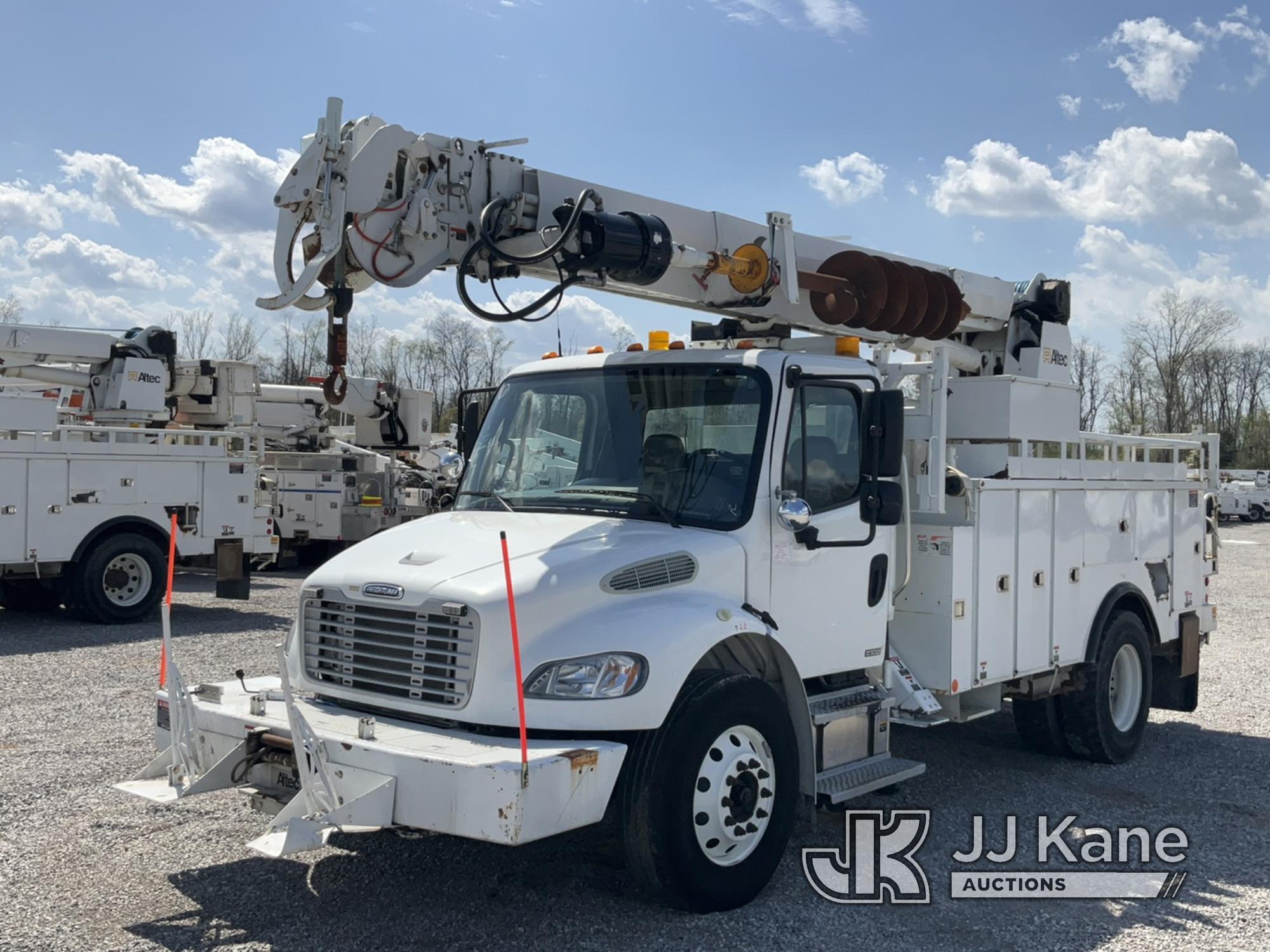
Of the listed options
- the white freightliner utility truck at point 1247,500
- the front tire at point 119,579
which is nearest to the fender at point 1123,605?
the front tire at point 119,579

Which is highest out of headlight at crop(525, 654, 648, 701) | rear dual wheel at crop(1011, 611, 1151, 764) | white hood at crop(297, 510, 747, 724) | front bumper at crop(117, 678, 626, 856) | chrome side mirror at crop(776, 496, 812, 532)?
chrome side mirror at crop(776, 496, 812, 532)

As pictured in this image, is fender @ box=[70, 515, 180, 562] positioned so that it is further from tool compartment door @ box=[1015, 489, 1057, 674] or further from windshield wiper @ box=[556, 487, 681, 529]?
tool compartment door @ box=[1015, 489, 1057, 674]

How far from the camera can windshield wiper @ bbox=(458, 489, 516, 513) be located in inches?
244

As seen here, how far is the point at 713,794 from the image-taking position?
5.25 metres

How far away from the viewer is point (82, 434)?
48.1 ft

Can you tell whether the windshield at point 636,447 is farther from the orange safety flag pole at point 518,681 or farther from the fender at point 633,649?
the orange safety flag pole at point 518,681

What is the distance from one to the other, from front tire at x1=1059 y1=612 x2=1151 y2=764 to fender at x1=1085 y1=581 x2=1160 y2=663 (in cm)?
6

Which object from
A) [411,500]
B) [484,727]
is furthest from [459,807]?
[411,500]

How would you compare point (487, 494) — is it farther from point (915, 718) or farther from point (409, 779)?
point (915, 718)

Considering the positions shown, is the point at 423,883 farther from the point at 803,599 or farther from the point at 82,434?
the point at 82,434

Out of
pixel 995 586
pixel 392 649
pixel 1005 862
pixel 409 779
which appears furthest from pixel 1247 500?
pixel 409 779

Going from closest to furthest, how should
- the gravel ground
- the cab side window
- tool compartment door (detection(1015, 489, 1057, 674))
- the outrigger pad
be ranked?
the outrigger pad → the gravel ground → the cab side window → tool compartment door (detection(1015, 489, 1057, 674))

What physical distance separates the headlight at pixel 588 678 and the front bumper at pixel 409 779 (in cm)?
19

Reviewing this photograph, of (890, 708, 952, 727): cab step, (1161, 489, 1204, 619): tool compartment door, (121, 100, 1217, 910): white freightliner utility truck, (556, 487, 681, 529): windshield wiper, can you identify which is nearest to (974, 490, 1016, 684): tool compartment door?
(121, 100, 1217, 910): white freightliner utility truck
